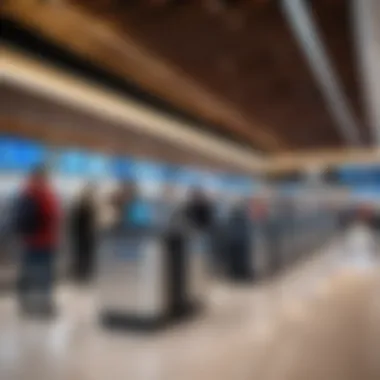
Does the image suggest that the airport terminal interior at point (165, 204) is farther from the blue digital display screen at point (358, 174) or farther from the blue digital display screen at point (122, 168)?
the blue digital display screen at point (358, 174)

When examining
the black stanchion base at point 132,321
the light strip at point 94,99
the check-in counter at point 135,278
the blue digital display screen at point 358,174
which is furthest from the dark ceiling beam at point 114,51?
the blue digital display screen at point 358,174

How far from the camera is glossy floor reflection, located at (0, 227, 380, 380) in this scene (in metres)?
4.32

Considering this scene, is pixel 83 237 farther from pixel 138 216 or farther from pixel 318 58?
pixel 318 58

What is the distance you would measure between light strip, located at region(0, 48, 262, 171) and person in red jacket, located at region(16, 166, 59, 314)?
175 centimetres

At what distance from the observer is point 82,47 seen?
7.49 meters

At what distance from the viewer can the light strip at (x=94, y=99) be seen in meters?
7.76

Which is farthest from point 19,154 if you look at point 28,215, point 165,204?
point 165,204

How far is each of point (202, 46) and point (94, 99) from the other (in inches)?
115

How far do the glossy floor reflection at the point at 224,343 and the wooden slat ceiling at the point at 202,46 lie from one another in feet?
11.4

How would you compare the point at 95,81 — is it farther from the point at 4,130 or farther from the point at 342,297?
the point at 342,297

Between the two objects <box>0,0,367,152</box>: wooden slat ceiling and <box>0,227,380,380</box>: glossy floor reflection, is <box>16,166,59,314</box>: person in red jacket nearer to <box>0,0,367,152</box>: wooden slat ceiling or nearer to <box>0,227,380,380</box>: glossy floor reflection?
<box>0,227,380,380</box>: glossy floor reflection

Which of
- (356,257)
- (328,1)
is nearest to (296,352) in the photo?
(328,1)

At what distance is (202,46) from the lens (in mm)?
7438

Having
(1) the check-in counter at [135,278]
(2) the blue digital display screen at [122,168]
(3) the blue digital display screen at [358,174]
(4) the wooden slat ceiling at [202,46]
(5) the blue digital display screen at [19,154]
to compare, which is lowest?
(1) the check-in counter at [135,278]
